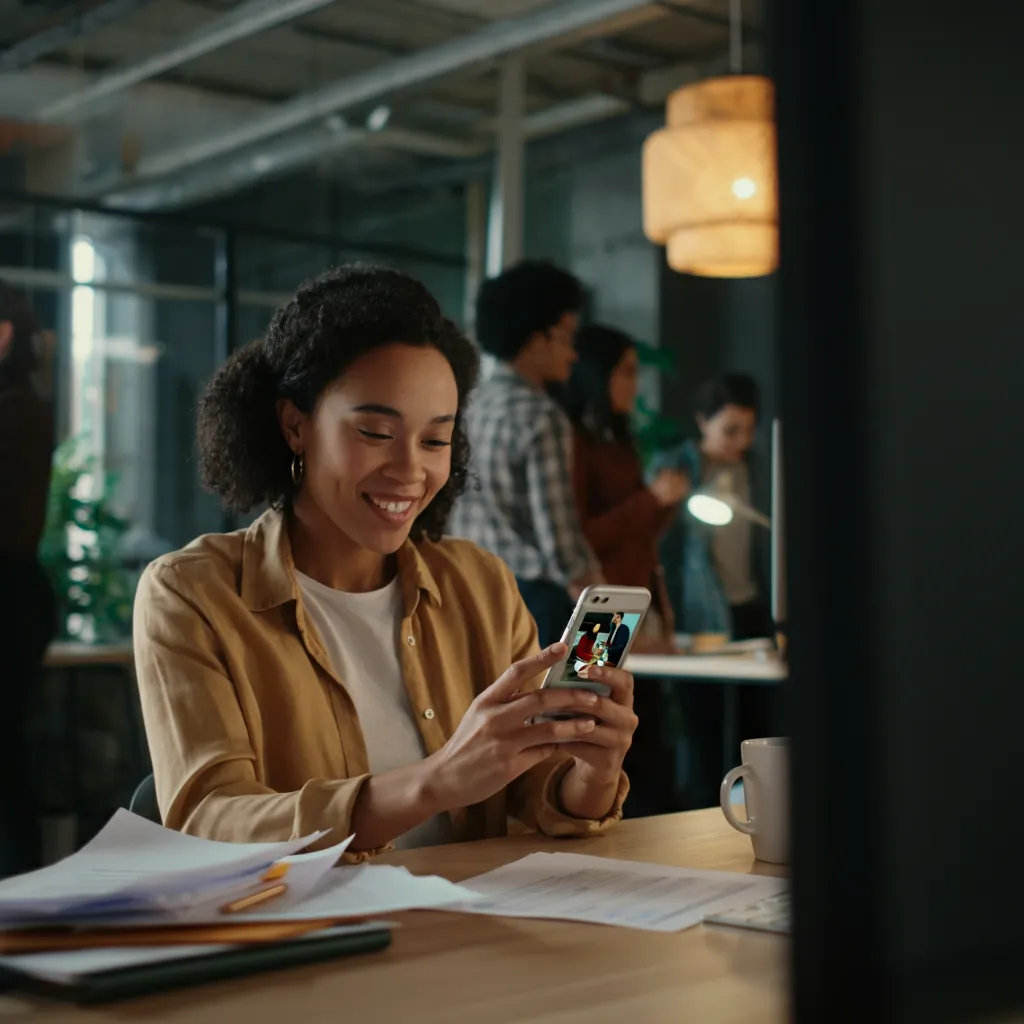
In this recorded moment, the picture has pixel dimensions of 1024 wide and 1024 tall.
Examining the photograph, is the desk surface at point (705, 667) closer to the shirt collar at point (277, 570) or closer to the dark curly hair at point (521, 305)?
the dark curly hair at point (521, 305)

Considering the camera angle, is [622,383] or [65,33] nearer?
[622,383]

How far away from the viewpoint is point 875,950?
1.06 ft

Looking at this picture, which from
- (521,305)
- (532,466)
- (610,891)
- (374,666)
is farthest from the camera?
Answer: (521,305)

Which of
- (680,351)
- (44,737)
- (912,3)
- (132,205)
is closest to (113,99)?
(132,205)

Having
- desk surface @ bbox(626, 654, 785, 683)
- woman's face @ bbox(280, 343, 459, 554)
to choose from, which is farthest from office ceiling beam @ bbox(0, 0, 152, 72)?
woman's face @ bbox(280, 343, 459, 554)

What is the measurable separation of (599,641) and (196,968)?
0.61 meters

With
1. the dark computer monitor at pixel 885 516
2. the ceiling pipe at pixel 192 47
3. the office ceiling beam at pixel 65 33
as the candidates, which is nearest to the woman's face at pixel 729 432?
the ceiling pipe at pixel 192 47

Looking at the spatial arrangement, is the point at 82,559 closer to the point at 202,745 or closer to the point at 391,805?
the point at 202,745

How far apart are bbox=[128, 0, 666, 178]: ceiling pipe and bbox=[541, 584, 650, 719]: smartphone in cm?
508

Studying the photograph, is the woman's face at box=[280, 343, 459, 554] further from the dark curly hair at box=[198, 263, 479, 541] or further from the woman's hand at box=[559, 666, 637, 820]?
the woman's hand at box=[559, 666, 637, 820]

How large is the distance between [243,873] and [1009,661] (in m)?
0.67

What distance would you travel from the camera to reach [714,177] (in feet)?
12.1

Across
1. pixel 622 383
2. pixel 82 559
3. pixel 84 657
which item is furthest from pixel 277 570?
pixel 82 559

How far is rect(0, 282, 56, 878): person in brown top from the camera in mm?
2896
